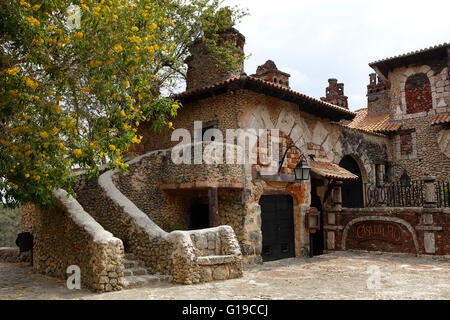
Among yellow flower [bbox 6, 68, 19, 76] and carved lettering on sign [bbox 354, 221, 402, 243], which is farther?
carved lettering on sign [bbox 354, 221, 402, 243]

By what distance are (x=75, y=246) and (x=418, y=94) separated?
1601 cm

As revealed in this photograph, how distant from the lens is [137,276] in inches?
334

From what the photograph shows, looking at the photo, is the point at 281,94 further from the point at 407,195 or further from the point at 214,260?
the point at 407,195

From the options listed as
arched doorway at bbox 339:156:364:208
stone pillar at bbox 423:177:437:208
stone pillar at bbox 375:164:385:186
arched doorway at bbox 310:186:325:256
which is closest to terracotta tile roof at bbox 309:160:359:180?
arched doorway at bbox 310:186:325:256

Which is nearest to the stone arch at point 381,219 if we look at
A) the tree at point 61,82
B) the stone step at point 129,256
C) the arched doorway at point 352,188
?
the arched doorway at point 352,188

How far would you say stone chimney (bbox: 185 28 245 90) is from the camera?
14.3 meters

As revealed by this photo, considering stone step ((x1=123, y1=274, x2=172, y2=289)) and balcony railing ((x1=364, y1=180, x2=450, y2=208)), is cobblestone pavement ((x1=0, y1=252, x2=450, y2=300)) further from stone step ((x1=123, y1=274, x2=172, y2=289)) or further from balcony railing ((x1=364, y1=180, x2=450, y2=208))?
balcony railing ((x1=364, y1=180, x2=450, y2=208))

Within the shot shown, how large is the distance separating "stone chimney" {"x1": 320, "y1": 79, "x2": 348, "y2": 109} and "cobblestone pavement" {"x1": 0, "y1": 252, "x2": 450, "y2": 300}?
43.5ft

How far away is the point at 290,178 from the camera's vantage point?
12.3m

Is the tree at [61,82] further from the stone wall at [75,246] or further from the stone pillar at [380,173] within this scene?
the stone pillar at [380,173]

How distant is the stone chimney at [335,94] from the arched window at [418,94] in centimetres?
530

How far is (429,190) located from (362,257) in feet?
9.63

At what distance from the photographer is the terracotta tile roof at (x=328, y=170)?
1267cm
